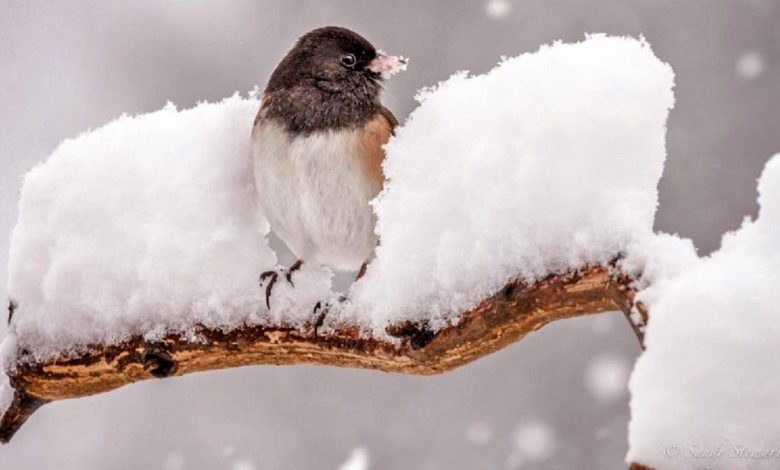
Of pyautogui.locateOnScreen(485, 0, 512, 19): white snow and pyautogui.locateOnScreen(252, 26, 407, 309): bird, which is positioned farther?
A: pyautogui.locateOnScreen(485, 0, 512, 19): white snow

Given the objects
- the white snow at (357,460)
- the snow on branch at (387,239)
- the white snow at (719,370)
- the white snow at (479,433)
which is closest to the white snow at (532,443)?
the white snow at (479,433)

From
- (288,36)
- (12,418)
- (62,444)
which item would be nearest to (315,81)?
(12,418)

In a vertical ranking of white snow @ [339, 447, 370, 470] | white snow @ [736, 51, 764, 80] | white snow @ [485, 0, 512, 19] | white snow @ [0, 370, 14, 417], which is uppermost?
white snow @ [485, 0, 512, 19]

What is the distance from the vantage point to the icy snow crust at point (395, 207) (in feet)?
4.10

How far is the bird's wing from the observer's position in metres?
1.81

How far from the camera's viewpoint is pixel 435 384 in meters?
4.09

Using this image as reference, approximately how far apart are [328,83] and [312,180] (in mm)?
249

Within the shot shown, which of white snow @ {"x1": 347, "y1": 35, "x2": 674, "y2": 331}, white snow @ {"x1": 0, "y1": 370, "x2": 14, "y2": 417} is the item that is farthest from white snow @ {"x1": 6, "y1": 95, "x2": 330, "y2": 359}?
white snow @ {"x1": 347, "y1": 35, "x2": 674, "y2": 331}

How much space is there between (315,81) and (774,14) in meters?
2.74

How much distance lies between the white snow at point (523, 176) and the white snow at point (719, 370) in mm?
183

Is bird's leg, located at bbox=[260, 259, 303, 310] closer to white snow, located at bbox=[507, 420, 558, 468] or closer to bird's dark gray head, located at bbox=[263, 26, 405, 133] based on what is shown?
bird's dark gray head, located at bbox=[263, 26, 405, 133]

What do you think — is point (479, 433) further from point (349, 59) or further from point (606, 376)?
point (349, 59)

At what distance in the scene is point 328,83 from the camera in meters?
1.95

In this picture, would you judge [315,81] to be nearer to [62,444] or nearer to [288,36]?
[288,36]
